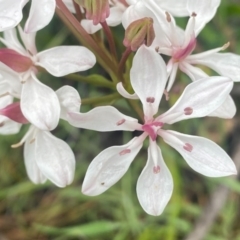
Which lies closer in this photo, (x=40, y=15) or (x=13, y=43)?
(x=40, y=15)

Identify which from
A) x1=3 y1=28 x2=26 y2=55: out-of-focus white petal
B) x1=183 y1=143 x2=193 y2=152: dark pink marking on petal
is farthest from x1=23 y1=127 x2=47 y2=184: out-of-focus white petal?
x1=183 y1=143 x2=193 y2=152: dark pink marking on petal

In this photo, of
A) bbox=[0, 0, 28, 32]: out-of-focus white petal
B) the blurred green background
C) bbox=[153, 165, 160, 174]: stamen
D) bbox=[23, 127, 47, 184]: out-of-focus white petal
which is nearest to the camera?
bbox=[0, 0, 28, 32]: out-of-focus white petal

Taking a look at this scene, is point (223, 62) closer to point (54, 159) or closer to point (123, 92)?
point (123, 92)

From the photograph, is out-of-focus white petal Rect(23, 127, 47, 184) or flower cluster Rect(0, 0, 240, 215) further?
out-of-focus white petal Rect(23, 127, 47, 184)

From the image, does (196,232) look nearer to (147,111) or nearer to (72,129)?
(72,129)

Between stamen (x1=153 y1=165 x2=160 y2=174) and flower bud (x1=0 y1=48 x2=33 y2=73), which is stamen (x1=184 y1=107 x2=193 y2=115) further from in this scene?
flower bud (x1=0 y1=48 x2=33 y2=73)

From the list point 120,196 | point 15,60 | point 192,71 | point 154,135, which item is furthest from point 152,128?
point 120,196

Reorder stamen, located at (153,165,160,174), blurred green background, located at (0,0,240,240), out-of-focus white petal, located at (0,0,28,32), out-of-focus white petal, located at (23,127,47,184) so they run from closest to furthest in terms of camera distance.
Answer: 1. out-of-focus white petal, located at (0,0,28,32)
2. stamen, located at (153,165,160,174)
3. out-of-focus white petal, located at (23,127,47,184)
4. blurred green background, located at (0,0,240,240)
